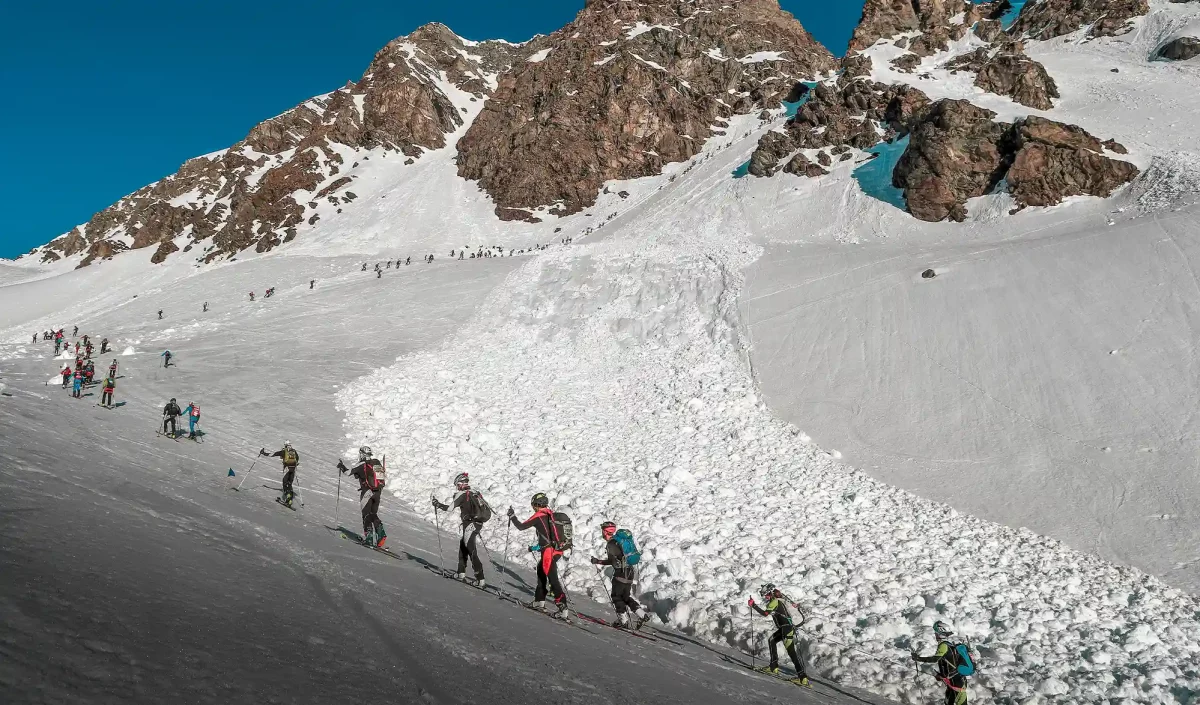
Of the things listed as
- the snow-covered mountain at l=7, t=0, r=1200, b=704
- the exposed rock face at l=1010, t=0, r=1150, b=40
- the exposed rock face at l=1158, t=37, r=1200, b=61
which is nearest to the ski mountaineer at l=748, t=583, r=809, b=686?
the snow-covered mountain at l=7, t=0, r=1200, b=704

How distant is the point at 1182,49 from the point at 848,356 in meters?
62.1

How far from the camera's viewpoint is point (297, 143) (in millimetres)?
98750

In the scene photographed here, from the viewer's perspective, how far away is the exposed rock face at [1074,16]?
70.4m

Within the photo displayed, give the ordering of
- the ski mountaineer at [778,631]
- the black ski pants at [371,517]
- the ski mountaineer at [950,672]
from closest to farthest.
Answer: the ski mountaineer at [950,672] < the ski mountaineer at [778,631] < the black ski pants at [371,517]

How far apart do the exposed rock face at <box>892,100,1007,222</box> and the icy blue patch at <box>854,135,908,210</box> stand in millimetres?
907

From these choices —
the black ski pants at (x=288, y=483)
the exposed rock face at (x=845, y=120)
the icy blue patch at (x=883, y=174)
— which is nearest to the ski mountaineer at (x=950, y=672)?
the black ski pants at (x=288, y=483)

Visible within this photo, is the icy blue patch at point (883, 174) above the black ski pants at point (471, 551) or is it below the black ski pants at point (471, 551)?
above

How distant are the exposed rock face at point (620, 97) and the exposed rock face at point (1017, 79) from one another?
33510mm

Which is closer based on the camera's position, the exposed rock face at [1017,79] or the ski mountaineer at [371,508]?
the ski mountaineer at [371,508]

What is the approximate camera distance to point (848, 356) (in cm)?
2455

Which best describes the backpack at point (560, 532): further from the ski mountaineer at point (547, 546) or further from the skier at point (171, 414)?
the skier at point (171, 414)

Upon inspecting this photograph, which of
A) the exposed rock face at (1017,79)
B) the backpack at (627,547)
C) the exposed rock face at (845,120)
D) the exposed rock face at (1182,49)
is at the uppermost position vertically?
the exposed rock face at (1182,49)

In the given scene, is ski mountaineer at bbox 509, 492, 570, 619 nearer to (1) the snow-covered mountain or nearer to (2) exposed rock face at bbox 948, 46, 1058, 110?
(1) the snow-covered mountain

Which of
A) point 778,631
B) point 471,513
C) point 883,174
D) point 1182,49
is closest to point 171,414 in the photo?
point 471,513
